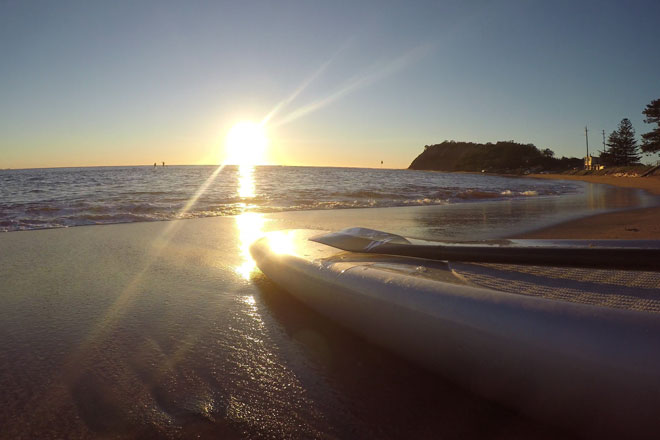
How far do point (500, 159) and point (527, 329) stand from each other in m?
82.2

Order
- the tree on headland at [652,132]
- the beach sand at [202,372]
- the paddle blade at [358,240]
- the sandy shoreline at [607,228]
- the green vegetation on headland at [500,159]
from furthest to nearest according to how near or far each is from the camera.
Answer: the green vegetation on headland at [500,159]
the tree on headland at [652,132]
the sandy shoreline at [607,228]
the paddle blade at [358,240]
the beach sand at [202,372]

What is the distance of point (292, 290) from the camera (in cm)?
223

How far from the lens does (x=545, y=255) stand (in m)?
1.77

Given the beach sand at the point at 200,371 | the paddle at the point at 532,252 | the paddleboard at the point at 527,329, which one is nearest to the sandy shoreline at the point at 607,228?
the paddle at the point at 532,252

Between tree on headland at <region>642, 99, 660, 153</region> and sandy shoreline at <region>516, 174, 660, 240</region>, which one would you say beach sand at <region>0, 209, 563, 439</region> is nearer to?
sandy shoreline at <region>516, 174, 660, 240</region>

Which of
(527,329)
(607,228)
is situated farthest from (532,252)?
(607,228)

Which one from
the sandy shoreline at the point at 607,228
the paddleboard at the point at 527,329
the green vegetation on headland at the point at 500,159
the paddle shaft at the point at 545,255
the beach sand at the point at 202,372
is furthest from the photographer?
the green vegetation on headland at the point at 500,159

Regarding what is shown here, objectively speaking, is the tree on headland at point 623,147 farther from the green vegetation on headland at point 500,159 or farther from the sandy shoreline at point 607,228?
the sandy shoreline at point 607,228

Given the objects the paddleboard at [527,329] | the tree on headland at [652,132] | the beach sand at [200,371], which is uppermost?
the tree on headland at [652,132]

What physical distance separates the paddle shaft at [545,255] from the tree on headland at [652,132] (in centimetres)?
3847

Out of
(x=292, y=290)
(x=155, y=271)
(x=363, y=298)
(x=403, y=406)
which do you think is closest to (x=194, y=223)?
(x=155, y=271)

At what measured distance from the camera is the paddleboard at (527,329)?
0.90 meters

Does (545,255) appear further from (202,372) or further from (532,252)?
(202,372)

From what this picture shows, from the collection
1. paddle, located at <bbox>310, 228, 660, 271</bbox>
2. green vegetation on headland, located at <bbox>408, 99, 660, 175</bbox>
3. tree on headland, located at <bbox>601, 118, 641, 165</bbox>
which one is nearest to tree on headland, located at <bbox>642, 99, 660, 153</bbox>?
green vegetation on headland, located at <bbox>408, 99, 660, 175</bbox>
